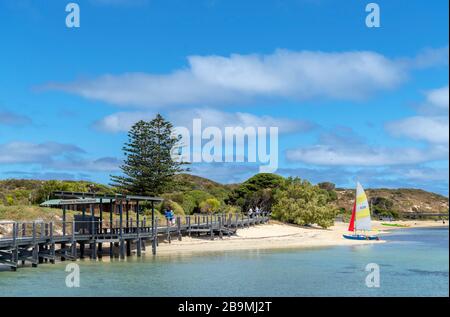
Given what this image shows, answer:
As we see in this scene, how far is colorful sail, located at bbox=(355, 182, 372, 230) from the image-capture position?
2016 inches

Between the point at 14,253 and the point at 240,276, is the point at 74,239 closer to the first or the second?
the point at 14,253

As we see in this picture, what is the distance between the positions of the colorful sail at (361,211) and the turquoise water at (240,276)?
16.5 metres

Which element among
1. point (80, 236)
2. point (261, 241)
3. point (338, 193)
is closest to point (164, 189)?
point (261, 241)

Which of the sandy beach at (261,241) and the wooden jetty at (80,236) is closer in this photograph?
the wooden jetty at (80,236)

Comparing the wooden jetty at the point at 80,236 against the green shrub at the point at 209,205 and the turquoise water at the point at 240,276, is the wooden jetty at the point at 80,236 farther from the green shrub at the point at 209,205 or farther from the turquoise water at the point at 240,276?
the green shrub at the point at 209,205

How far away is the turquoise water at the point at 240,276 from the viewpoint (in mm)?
21031

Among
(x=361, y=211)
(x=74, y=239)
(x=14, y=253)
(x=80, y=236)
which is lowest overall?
(x=14, y=253)

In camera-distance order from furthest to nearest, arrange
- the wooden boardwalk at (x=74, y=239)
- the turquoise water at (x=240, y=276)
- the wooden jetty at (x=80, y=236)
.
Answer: the wooden jetty at (x=80, y=236) → the wooden boardwalk at (x=74, y=239) → the turquoise water at (x=240, y=276)

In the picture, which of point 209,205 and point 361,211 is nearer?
point 361,211

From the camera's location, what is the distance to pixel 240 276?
25.1 metres

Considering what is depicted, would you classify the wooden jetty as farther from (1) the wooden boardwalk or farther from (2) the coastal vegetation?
(2) the coastal vegetation

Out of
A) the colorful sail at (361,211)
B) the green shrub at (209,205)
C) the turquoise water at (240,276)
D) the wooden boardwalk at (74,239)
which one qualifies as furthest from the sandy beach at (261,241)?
the green shrub at (209,205)

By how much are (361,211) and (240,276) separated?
1117 inches

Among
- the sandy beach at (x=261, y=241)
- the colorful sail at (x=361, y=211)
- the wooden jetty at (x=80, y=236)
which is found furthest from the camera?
the colorful sail at (x=361, y=211)
